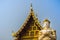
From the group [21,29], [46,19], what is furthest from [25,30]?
[46,19]

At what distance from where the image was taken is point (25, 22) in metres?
18.9

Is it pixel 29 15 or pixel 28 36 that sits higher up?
pixel 29 15

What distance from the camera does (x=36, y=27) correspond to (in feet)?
61.4

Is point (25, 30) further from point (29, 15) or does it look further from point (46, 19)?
point (46, 19)

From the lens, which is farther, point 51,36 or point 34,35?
point 34,35

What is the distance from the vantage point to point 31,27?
18.9 metres

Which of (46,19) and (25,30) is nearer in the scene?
(46,19)

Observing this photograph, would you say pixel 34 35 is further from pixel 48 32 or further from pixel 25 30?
pixel 48 32

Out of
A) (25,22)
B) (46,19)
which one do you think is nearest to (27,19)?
(25,22)

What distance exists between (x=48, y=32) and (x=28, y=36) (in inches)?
132

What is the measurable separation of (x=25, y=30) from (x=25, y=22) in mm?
486

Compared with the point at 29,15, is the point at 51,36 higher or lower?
lower

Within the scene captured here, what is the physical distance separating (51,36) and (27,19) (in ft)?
11.6

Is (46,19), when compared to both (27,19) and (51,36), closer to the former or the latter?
(51,36)
